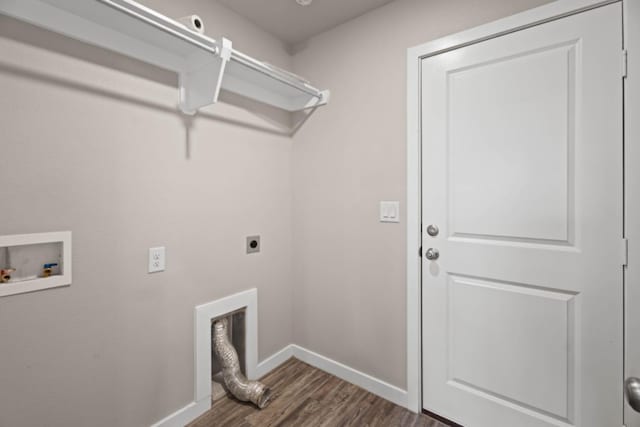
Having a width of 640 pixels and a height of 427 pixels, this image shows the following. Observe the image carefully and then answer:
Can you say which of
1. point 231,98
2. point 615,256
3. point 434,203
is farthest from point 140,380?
point 615,256

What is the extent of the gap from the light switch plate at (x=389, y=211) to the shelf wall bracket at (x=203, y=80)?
1094 mm

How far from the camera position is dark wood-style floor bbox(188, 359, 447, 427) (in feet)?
5.35

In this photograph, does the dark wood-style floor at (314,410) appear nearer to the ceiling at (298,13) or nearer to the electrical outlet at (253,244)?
the electrical outlet at (253,244)

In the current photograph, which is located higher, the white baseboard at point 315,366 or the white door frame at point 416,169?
the white door frame at point 416,169

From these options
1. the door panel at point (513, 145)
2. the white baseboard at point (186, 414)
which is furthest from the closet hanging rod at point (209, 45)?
the white baseboard at point (186, 414)

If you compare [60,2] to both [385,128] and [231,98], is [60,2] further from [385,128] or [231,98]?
[385,128]

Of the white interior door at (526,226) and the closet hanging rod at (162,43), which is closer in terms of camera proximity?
the closet hanging rod at (162,43)

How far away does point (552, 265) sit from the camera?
1343 mm

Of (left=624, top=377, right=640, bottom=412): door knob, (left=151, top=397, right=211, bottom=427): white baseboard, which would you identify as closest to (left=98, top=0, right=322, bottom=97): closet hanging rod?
(left=624, top=377, right=640, bottom=412): door knob

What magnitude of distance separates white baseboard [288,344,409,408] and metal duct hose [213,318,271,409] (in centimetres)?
45

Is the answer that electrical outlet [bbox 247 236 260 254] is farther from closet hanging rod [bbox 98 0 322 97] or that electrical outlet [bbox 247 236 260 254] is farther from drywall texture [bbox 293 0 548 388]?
closet hanging rod [bbox 98 0 322 97]

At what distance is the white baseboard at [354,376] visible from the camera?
1.78 m

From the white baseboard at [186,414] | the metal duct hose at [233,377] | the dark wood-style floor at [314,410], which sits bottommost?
the dark wood-style floor at [314,410]

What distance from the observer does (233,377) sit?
5.86 feet
